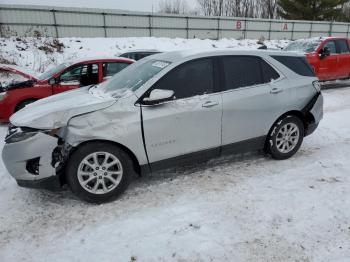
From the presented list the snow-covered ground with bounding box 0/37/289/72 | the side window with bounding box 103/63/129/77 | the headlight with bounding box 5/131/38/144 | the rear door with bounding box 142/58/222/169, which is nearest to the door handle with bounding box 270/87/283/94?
the rear door with bounding box 142/58/222/169

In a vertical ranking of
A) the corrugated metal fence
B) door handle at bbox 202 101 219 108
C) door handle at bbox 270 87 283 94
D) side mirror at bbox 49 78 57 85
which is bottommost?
side mirror at bbox 49 78 57 85

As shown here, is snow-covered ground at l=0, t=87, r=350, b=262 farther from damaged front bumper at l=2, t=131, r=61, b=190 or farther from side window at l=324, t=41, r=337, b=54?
side window at l=324, t=41, r=337, b=54

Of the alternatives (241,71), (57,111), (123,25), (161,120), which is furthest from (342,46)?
(123,25)

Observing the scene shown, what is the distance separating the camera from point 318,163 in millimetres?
4516

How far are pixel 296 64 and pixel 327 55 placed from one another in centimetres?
665

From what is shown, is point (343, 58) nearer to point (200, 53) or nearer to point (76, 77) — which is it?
point (200, 53)

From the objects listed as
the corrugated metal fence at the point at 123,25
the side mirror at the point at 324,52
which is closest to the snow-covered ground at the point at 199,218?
the side mirror at the point at 324,52

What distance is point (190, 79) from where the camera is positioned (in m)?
3.79

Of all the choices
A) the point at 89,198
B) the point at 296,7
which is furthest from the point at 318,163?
the point at 296,7

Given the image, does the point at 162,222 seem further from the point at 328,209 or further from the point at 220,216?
the point at 328,209

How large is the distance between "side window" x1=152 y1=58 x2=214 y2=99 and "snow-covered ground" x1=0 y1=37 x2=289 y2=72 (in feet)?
33.7

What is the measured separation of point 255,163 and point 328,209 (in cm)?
138

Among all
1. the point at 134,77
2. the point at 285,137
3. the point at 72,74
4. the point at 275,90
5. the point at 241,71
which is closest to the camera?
the point at 134,77

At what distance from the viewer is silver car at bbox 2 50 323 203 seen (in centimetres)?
326
